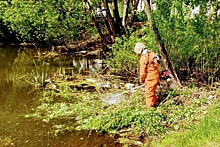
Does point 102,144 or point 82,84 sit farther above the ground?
point 82,84

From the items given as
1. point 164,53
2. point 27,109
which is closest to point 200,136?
point 164,53

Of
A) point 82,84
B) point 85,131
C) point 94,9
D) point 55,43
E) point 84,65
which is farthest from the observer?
point 55,43

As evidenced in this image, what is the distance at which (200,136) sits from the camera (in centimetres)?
603

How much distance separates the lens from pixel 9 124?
8.62m

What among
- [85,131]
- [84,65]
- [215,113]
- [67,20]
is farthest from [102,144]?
[67,20]

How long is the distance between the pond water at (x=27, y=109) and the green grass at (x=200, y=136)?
1.26m

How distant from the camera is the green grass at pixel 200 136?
576cm

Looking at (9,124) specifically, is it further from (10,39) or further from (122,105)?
(10,39)

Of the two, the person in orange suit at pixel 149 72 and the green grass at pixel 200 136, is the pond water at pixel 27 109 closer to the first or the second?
the green grass at pixel 200 136

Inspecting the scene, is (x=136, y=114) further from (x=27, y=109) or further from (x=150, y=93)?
(x=27, y=109)

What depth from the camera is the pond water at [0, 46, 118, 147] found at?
7.55 meters

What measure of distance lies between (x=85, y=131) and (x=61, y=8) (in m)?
11.1

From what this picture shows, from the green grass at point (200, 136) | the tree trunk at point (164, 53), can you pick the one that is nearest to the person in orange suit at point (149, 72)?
the tree trunk at point (164, 53)

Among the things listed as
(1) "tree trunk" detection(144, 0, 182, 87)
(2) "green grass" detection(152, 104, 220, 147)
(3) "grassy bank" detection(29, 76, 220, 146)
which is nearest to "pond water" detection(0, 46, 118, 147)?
(3) "grassy bank" detection(29, 76, 220, 146)
